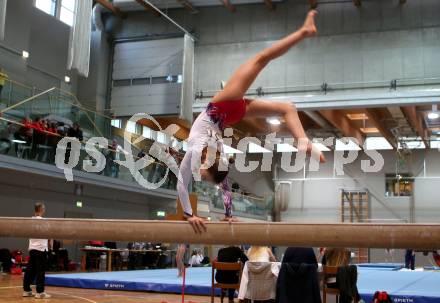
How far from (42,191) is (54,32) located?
6144 millimetres

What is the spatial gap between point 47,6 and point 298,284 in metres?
16.4

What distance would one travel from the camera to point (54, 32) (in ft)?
62.7

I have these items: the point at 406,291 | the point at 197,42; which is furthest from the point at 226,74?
the point at 406,291

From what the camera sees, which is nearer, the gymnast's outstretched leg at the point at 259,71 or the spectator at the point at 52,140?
the gymnast's outstretched leg at the point at 259,71

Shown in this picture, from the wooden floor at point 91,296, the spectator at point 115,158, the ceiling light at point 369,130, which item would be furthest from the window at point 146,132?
the wooden floor at point 91,296

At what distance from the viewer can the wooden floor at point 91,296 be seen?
8602 millimetres

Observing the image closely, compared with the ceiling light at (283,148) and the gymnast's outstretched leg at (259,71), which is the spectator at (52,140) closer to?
the gymnast's outstretched leg at (259,71)

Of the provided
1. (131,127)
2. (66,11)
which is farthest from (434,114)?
(66,11)

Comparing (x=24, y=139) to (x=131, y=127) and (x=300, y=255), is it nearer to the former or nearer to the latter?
(x=131, y=127)

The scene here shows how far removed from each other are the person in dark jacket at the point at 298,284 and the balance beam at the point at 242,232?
245 cm

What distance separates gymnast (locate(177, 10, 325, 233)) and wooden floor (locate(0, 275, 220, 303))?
16.4 ft

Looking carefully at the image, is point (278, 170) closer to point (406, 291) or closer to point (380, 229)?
point (406, 291)

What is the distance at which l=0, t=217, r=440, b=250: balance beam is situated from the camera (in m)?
3.40

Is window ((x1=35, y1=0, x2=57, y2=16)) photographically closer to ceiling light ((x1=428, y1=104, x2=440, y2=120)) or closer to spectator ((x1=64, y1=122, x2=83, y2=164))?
spectator ((x1=64, y1=122, x2=83, y2=164))
